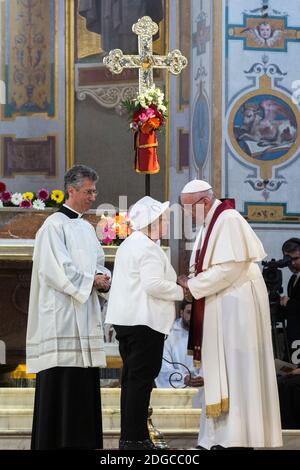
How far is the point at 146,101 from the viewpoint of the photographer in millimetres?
8375

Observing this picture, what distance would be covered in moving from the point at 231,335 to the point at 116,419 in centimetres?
150

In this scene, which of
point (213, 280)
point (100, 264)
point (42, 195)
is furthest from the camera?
point (42, 195)

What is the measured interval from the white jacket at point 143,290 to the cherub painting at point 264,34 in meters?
4.39

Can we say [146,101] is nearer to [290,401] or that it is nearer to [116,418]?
[116,418]

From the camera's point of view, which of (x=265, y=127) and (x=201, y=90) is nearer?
(x=265, y=127)

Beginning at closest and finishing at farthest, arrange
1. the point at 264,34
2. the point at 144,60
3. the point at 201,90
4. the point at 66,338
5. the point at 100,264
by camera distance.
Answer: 1. the point at 66,338
2. the point at 100,264
3. the point at 144,60
4. the point at 264,34
5. the point at 201,90

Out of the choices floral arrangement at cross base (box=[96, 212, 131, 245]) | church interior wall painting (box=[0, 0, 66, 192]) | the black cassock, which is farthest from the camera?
church interior wall painting (box=[0, 0, 66, 192])

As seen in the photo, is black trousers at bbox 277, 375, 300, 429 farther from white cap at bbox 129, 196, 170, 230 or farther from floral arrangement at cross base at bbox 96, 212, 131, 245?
white cap at bbox 129, 196, 170, 230

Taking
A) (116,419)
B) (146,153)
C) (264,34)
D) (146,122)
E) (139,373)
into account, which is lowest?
(116,419)

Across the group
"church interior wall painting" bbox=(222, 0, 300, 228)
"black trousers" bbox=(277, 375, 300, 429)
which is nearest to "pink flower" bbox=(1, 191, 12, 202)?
"church interior wall painting" bbox=(222, 0, 300, 228)

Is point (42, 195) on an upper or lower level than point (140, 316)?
upper

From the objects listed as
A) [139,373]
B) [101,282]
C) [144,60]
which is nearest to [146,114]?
[144,60]

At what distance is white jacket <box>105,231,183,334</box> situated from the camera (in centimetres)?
713
